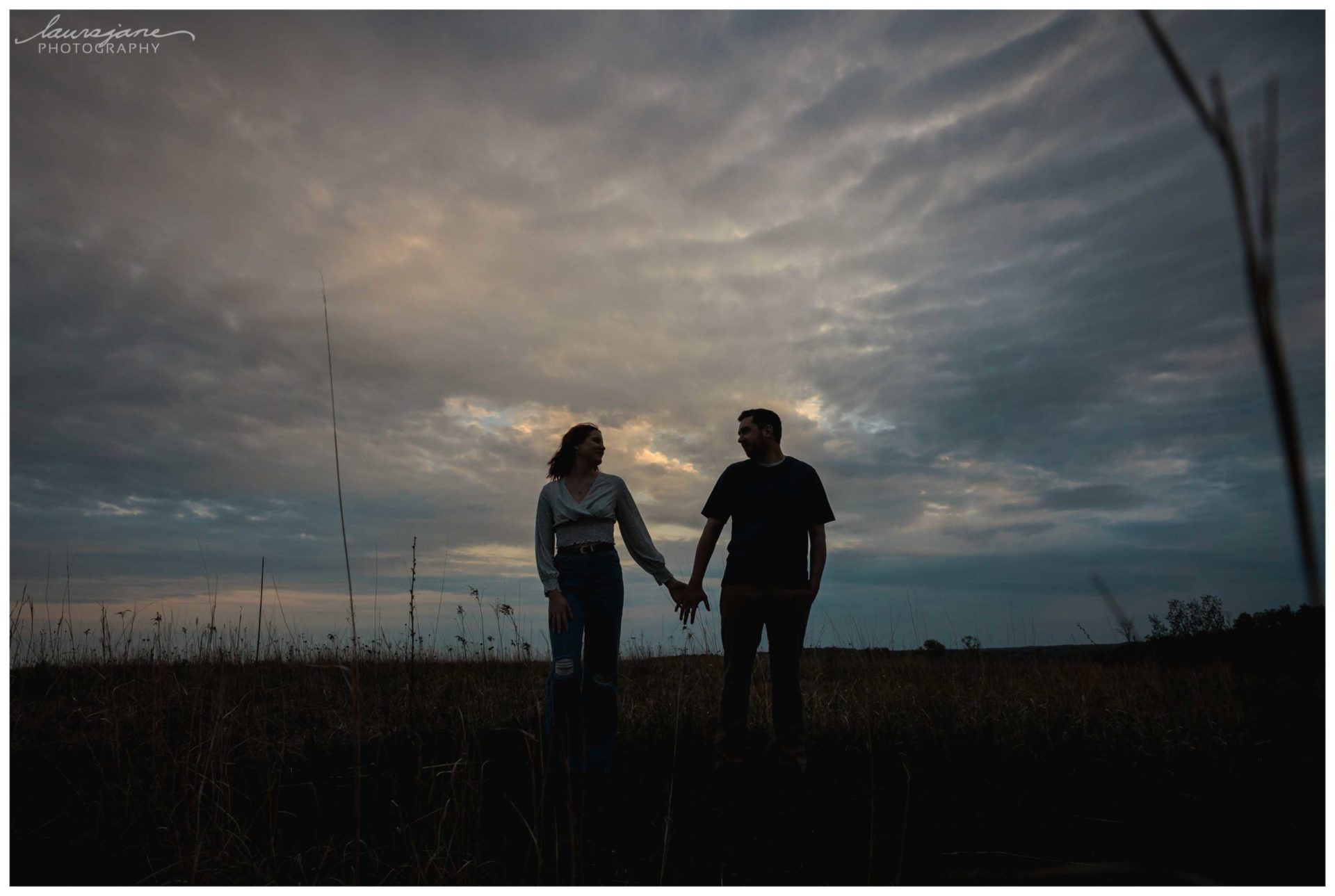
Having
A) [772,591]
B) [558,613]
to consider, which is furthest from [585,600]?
[772,591]

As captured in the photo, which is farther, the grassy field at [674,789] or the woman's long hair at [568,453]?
the woman's long hair at [568,453]

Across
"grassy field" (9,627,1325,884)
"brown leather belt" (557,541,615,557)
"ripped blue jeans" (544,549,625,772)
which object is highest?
"brown leather belt" (557,541,615,557)

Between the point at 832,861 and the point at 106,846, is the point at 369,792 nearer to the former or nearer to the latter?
the point at 106,846

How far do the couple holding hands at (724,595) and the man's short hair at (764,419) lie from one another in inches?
2.4

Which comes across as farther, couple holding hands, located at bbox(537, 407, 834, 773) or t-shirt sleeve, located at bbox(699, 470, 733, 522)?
t-shirt sleeve, located at bbox(699, 470, 733, 522)

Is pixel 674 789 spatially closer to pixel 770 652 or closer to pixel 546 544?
pixel 770 652

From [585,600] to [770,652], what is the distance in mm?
1237

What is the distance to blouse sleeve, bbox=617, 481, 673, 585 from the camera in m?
5.16

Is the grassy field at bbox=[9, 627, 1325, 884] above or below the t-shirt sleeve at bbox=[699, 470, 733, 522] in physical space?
below

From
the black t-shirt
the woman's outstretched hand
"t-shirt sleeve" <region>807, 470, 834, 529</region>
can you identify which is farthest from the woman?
"t-shirt sleeve" <region>807, 470, 834, 529</region>

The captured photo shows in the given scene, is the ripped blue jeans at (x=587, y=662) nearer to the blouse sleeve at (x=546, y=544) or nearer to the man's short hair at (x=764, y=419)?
the blouse sleeve at (x=546, y=544)

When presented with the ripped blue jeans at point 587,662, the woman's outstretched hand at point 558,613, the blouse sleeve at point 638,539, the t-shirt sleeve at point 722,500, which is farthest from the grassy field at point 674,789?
the t-shirt sleeve at point 722,500

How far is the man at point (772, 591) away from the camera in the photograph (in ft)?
16.1

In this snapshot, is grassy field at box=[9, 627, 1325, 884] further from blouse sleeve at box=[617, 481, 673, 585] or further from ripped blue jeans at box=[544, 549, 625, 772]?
blouse sleeve at box=[617, 481, 673, 585]
